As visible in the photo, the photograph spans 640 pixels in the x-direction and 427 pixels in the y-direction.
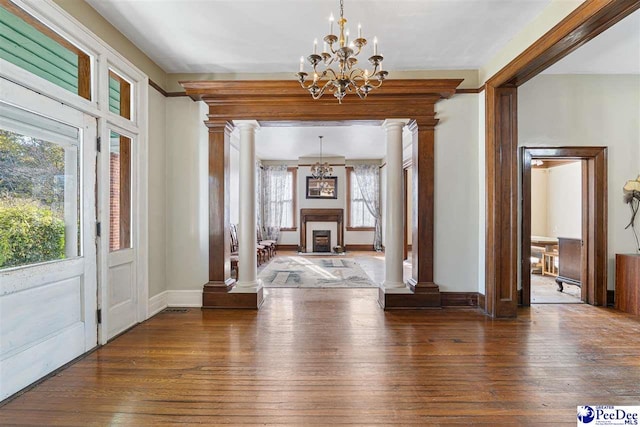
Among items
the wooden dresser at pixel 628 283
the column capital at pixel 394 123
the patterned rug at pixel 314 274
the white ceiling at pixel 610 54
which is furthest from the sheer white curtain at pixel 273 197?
the wooden dresser at pixel 628 283

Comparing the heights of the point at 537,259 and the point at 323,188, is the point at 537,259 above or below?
below

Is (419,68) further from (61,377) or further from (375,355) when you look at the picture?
(61,377)

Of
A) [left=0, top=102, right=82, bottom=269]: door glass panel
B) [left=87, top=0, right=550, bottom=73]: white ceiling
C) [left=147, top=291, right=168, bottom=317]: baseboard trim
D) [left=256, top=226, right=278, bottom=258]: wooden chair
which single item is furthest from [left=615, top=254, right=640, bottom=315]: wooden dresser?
[left=256, top=226, right=278, bottom=258]: wooden chair

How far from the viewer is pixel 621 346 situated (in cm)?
292

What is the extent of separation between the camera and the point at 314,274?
633 cm

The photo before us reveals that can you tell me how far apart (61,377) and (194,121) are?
3.02 meters

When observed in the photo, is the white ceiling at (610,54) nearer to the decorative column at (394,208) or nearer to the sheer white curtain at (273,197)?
the decorative column at (394,208)

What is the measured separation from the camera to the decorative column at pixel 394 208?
13.7 ft

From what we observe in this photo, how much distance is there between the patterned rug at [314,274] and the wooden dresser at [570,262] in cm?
285

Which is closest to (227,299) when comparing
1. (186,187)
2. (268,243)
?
(186,187)

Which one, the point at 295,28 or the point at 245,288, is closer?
the point at 295,28

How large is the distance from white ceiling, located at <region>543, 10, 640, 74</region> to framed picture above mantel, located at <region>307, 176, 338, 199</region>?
6.35 meters

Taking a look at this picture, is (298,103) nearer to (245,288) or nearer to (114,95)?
(114,95)

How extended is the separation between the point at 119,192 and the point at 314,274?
12.8 feet
